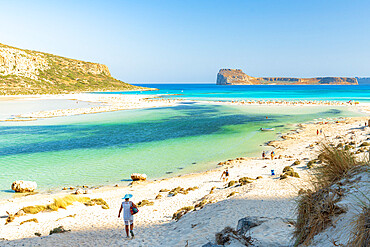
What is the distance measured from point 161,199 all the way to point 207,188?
9.89 ft

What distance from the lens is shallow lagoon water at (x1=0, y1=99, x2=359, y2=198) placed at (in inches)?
747

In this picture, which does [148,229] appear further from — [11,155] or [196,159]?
[11,155]

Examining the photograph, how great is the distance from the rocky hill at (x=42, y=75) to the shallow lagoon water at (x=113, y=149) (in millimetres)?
80882

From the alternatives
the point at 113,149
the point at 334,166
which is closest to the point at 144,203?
the point at 334,166

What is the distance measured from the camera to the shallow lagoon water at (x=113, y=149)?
747 inches

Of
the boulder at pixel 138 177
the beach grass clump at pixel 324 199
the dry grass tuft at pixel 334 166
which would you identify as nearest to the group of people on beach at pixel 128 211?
the beach grass clump at pixel 324 199

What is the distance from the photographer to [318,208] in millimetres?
4914

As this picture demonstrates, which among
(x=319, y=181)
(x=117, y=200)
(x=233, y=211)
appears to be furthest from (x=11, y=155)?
(x=319, y=181)

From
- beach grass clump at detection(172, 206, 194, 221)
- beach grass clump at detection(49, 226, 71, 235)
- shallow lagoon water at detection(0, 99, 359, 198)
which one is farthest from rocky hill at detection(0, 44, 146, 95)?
beach grass clump at detection(172, 206, 194, 221)

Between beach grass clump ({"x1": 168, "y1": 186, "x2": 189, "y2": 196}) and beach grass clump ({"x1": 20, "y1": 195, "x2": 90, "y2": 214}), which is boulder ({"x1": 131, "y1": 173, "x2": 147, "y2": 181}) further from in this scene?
beach grass clump ({"x1": 20, "y1": 195, "x2": 90, "y2": 214})

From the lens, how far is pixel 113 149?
25891mm

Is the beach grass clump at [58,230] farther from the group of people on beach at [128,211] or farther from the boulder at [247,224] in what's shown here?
the boulder at [247,224]

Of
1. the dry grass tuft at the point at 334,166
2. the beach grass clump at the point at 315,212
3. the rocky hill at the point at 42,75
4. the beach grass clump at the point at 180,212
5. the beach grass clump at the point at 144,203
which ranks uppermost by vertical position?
the rocky hill at the point at 42,75

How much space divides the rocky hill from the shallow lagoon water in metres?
80.9
